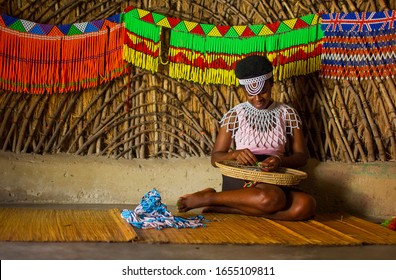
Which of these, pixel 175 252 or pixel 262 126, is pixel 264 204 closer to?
pixel 262 126

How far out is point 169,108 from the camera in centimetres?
396

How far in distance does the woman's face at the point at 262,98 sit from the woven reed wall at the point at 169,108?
0.44 m

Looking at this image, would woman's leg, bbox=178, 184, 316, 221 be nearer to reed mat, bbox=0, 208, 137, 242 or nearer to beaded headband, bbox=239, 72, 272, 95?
reed mat, bbox=0, 208, 137, 242

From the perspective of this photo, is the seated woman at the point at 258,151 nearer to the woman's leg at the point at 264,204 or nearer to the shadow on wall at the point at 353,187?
the woman's leg at the point at 264,204

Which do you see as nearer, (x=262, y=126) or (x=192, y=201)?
(x=192, y=201)

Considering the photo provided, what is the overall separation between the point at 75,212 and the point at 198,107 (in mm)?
1198

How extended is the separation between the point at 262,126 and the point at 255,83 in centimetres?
27

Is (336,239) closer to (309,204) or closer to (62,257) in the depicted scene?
(309,204)

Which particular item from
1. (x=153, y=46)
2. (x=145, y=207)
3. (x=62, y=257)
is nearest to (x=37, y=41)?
(x=153, y=46)

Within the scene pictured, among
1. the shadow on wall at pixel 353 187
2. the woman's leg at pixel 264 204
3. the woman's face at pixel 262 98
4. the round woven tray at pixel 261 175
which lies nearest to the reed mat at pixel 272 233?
the woman's leg at pixel 264 204

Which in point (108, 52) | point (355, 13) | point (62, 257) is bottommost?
point (62, 257)

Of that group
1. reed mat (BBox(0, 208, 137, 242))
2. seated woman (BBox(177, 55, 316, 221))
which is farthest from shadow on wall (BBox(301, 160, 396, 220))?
reed mat (BBox(0, 208, 137, 242))

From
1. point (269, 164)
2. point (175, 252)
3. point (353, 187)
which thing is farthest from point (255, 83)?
point (175, 252)

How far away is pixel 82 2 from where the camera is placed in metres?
3.84
